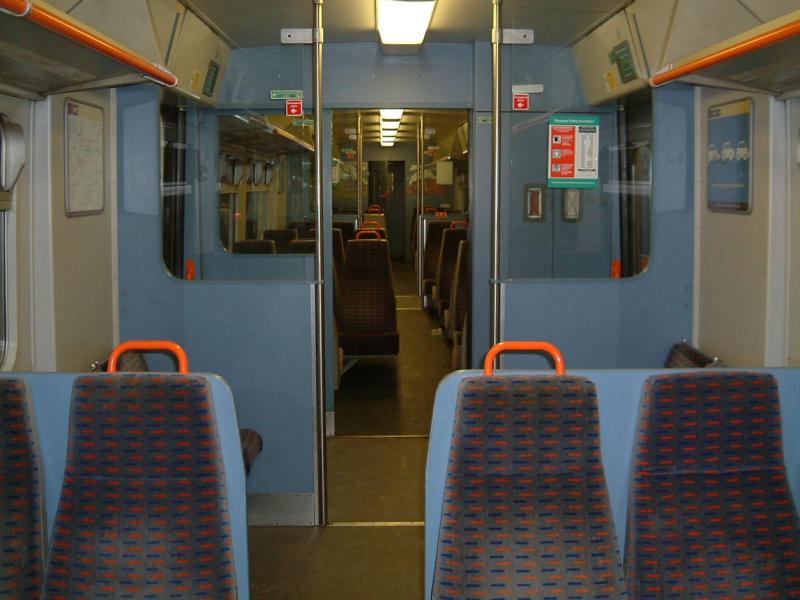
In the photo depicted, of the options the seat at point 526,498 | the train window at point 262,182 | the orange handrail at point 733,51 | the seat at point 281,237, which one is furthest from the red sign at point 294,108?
the seat at point 526,498

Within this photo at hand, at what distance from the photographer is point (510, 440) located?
240 centimetres

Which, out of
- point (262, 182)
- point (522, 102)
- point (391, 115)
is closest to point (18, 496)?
point (262, 182)

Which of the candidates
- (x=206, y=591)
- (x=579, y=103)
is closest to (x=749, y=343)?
(x=579, y=103)

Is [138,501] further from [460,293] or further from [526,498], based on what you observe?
[460,293]

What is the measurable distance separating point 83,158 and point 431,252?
7.88m

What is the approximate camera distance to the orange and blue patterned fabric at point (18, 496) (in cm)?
255

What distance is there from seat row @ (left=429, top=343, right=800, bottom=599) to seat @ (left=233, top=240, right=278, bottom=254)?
8.69 ft

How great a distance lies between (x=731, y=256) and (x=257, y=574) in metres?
2.58

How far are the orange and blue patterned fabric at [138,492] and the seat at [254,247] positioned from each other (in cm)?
252

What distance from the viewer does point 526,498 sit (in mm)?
2436

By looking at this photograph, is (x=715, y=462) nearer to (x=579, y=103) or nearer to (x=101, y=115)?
(x=579, y=103)

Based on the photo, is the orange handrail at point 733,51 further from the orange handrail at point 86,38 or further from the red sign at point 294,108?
the orange handrail at point 86,38

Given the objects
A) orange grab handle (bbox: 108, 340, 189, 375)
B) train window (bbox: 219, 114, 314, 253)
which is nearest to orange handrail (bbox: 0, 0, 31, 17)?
orange grab handle (bbox: 108, 340, 189, 375)

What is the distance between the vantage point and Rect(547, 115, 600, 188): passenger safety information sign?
4910mm
